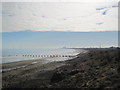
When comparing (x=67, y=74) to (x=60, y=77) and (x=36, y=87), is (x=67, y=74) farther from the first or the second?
(x=36, y=87)

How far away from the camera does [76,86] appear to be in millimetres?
15719

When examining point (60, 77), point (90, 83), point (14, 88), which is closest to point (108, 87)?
point (90, 83)

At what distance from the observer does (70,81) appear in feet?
57.1

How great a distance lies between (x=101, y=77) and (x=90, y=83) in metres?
1.49

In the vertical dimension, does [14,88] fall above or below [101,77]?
below

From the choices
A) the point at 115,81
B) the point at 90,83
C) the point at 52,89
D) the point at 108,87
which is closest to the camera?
the point at 108,87

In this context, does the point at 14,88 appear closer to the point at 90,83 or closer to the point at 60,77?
the point at 60,77

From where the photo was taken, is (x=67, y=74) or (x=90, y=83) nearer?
(x=90, y=83)

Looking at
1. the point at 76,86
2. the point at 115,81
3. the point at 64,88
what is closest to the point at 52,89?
the point at 64,88

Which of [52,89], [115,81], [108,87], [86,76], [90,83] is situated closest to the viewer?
[108,87]

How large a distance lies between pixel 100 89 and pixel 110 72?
3.64 meters

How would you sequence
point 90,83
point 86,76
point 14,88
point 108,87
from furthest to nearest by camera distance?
point 14,88 < point 86,76 < point 90,83 < point 108,87

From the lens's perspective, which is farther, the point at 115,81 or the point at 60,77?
the point at 60,77

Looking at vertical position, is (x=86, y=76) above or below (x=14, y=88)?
above
